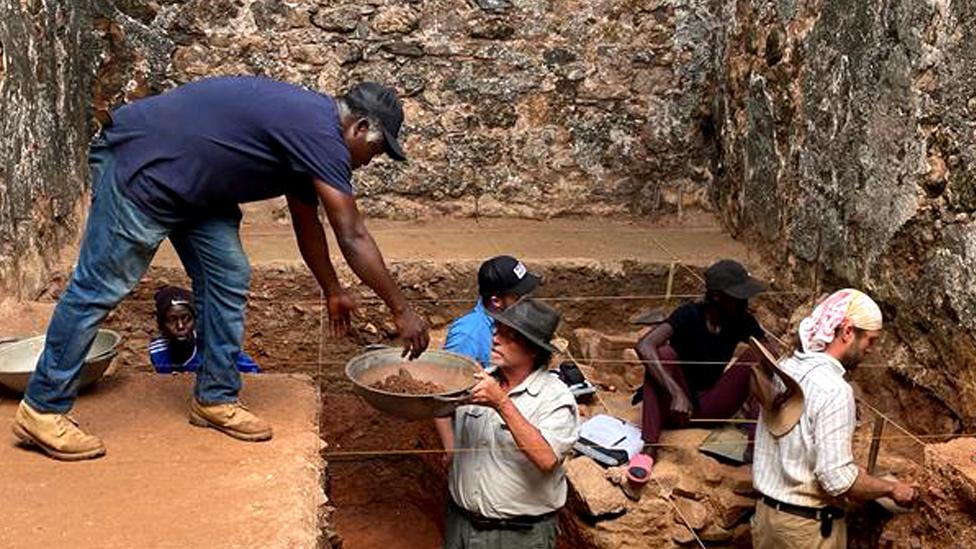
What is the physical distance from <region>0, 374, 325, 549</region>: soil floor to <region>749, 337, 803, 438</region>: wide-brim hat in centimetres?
163

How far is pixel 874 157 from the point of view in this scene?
527 cm

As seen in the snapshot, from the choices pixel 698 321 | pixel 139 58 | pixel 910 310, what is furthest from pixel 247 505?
pixel 139 58

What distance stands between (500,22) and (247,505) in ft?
15.1

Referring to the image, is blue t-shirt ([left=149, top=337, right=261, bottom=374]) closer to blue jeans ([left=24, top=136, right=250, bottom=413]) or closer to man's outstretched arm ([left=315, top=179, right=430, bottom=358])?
blue jeans ([left=24, top=136, right=250, bottom=413])

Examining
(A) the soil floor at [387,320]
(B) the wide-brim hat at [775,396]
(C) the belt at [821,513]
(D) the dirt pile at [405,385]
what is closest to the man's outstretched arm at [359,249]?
(D) the dirt pile at [405,385]

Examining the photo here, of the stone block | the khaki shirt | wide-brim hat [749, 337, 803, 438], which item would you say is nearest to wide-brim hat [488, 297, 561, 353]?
the khaki shirt

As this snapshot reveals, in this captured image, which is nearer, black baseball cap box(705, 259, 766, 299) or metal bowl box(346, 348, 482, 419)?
metal bowl box(346, 348, 482, 419)

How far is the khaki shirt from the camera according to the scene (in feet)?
12.7

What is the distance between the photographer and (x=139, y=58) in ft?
22.8

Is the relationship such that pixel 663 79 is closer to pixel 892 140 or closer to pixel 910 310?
pixel 892 140

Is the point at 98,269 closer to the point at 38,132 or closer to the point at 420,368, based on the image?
the point at 420,368

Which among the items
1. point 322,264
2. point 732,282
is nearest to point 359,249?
point 322,264

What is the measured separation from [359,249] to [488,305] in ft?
4.36

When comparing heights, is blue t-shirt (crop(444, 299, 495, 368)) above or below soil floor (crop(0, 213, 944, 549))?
above
